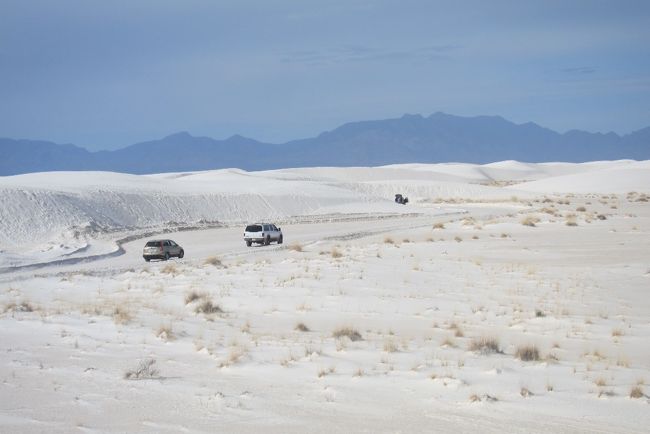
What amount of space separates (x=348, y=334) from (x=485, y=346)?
2.59 metres

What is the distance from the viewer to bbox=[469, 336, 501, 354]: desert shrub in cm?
1304

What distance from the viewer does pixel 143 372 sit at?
1141 centimetres

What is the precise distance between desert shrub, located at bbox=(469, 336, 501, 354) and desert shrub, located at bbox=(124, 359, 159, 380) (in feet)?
16.4

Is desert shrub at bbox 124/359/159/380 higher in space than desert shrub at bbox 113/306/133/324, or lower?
lower

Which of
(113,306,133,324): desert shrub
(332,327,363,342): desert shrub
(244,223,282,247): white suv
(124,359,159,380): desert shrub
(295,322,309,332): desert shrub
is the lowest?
(295,322,309,332): desert shrub

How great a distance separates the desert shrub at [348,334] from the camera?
14477 mm

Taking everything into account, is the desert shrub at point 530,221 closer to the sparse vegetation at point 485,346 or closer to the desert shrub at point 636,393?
the sparse vegetation at point 485,346

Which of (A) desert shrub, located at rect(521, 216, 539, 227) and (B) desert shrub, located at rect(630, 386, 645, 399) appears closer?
(B) desert shrub, located at rect(630, 386, 645, 399)

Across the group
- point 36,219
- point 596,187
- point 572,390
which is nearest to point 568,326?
point 572,390

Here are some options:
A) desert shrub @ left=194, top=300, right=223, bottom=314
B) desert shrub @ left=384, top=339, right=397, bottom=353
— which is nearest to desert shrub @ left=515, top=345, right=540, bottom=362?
desert shrub @ left=384, top=339, right=397, bottom=353

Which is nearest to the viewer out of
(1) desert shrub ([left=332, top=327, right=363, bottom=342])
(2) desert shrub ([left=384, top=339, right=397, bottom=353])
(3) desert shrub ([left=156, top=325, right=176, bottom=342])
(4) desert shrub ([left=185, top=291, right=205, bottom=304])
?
(2) desert shrub ([left=384, top=339, right=397, bottom=353])

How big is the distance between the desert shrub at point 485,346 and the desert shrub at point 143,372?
5.01 metres

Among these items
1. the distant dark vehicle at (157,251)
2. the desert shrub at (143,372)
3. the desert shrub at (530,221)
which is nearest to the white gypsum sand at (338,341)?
the desert shrub at (143,372)

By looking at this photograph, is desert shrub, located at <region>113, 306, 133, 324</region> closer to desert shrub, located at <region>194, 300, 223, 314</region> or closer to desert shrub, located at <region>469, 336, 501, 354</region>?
desert shrub, located at <region>194, 300, 223, 314</region>
